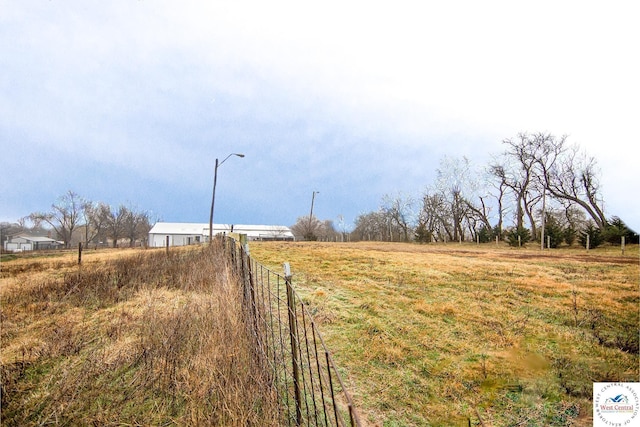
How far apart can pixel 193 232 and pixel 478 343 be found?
5251 cm

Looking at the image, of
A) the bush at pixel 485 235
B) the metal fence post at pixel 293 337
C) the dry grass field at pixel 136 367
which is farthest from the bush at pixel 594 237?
the metal fence post at pixel 293 337

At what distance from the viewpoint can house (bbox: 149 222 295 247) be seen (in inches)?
1907

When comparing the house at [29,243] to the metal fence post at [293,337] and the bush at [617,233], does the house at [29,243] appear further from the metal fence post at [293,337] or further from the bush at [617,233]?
the bush at [617,233]

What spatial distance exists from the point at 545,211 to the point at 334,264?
25173 mm

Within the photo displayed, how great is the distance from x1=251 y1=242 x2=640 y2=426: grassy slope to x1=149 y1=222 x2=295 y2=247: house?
4100 centimetres

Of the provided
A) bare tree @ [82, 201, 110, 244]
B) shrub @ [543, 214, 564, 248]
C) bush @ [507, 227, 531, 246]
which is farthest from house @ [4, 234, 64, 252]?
shrub @ [543, 214, 564, 248]

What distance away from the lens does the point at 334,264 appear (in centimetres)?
1098

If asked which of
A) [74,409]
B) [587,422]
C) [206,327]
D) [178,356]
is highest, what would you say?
[206,327]

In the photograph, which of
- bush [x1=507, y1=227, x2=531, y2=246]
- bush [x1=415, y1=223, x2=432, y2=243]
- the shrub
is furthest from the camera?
bush [x1=415, y1=223, x2=432, y2=243]

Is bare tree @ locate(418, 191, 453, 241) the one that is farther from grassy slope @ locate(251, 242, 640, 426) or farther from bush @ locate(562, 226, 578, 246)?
grassy slope @ locate(251, 242, 640, 426)

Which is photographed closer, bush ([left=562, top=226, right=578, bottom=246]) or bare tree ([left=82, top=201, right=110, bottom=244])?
bush ([left=562, top=226, right=578, bottom=246])

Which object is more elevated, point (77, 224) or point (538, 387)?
point (77, 224)

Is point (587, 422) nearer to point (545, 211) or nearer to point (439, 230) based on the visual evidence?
point (545, 211)

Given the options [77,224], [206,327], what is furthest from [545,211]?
[77,224]
